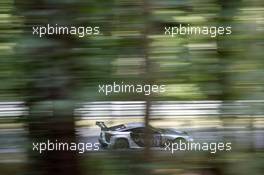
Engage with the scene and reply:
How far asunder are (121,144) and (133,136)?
0.21 feet

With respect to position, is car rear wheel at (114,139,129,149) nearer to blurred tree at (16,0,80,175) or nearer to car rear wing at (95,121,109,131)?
car rear wing at (95,121,109,131)

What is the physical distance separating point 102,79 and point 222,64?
1.66 ft

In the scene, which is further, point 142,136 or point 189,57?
point 142,136

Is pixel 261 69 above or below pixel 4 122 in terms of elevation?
above

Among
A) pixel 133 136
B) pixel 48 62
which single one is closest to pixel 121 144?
pixel 133 136

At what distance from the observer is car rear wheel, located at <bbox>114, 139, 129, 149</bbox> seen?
8.97ft

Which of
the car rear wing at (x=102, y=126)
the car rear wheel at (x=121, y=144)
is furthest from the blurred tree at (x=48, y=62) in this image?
the car rear wheel at (x=121, y=144)

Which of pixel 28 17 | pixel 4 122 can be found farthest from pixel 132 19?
pixel 4 122

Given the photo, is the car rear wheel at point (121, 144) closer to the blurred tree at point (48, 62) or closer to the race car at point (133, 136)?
the race car at point (133, 136)

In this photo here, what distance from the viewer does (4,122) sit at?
106 inches

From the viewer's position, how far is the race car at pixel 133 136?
107 inches

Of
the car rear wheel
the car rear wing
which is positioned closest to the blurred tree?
the car rear wing

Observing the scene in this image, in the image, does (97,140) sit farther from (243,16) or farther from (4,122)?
(243,16)

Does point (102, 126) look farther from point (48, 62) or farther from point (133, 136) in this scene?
point (48, 62)
